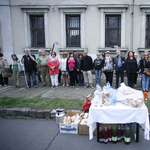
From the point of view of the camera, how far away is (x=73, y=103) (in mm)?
5703

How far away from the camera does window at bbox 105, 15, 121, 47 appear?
1189 centimetres

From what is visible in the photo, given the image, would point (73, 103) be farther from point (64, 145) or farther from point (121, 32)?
point (121, 32)

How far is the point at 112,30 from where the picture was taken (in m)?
12.1

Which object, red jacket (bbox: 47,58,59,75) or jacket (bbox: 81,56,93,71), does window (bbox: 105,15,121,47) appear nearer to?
jacket (bbox: 81,56,93,71)

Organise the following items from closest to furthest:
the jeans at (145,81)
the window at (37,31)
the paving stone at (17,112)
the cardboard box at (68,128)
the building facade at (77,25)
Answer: the cardboard box at (68,128) < the paving stone at (17,112) < the jeans at (145,81) < the building facade at (77,25) < the window at (37,31)

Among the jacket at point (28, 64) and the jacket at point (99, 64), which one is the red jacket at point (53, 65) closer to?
the jacket at point (28, 64)

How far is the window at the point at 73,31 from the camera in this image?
39.6 feet

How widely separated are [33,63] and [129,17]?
7900 millimetres

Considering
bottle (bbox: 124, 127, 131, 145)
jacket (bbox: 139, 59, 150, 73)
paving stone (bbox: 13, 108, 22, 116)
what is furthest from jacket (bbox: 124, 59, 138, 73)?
paving stone (bbox: 13, 108, 22, 116)

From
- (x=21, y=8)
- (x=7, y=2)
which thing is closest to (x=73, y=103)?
(x=21, y=8)

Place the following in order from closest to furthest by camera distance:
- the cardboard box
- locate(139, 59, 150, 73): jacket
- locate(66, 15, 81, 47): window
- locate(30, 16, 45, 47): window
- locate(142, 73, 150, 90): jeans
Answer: the cardboard box → locate(139, 59, 150, 73): jacket → locate(142, 73, 150, 90): jeans → locate(66, 15, 81, 47): window → locate(30, 16, 45, 47): window

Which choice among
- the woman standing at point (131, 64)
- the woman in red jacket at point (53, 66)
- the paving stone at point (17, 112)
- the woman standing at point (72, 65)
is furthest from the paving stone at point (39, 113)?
the woman standing at point (131, 64)

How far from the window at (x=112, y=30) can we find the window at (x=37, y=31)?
507 centimetres

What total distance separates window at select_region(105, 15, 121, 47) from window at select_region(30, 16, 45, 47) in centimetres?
507
